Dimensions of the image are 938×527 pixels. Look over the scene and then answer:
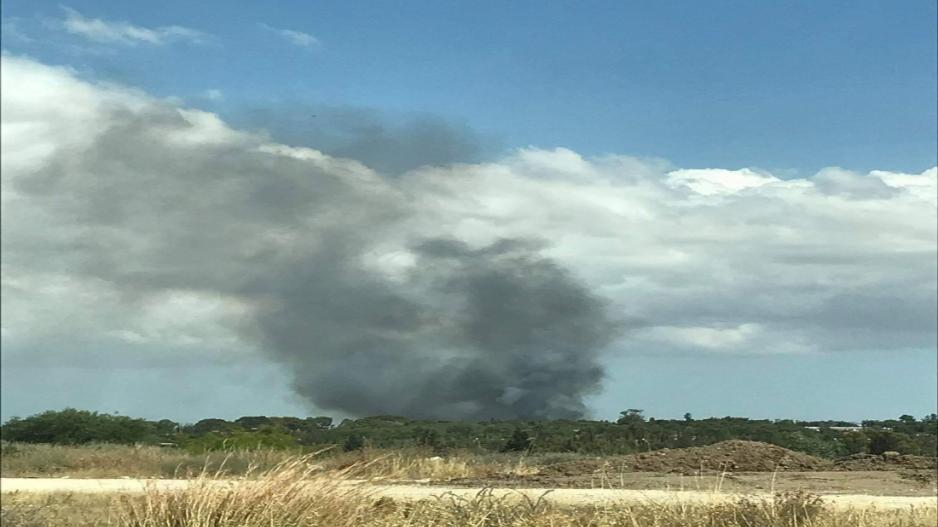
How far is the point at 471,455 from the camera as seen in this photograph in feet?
98.0

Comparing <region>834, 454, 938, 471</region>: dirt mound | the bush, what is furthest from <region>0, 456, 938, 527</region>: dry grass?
the bush

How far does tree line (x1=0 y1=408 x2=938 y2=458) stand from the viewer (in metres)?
29.3

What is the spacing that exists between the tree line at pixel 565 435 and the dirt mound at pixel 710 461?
2989mm

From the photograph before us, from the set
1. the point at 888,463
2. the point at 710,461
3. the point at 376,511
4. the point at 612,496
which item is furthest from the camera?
the point at 888,463

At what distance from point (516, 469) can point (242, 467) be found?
21.4 feet

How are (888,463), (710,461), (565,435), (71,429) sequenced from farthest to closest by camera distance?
(71,429)
(565,435)
(888,463)
(710,461)

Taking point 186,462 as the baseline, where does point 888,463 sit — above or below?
above

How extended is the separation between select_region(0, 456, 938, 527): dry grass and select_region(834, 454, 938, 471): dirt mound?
12.4 meters

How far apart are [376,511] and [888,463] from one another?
1700cm

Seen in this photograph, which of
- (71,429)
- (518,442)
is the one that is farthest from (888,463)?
(71,429)

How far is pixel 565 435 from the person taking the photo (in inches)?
1240

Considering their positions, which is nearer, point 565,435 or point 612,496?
point 612,496

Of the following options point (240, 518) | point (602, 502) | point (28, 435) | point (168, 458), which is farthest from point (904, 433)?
point (28, 435)

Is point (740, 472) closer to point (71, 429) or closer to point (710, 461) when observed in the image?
point (710, 461)
